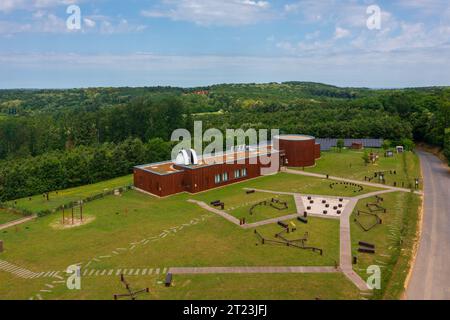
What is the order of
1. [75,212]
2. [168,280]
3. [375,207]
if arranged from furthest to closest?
[75,212], [375,207], [168,280]

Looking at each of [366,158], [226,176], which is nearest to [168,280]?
[226,176]

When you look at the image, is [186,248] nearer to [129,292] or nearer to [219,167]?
[129,292]

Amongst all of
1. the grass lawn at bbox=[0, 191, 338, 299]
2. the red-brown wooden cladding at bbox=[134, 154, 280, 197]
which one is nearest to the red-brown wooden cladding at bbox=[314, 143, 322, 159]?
the red-brown wooden cladding at bbox=[134, 154, 280, 197]

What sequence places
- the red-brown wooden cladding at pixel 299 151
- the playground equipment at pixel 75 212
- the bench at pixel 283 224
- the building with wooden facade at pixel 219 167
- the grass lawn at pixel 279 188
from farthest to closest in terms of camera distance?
the red-brown wooden cladding at pixel 299 151 → the building with wooden facade at pixel 219 167 → the grass lawn at pixel 279 188 → the playground equipment at pixel 75 212 → the bench at pixel 283 224

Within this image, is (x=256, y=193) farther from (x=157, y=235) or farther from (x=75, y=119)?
(x=75, y=119)

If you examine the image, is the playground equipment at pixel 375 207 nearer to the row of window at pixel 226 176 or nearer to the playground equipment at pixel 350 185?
the playground equipment at pixel 350 185

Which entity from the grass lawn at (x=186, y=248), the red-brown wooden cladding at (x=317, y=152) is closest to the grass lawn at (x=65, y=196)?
the grass lawn at (x=186, y=248)
